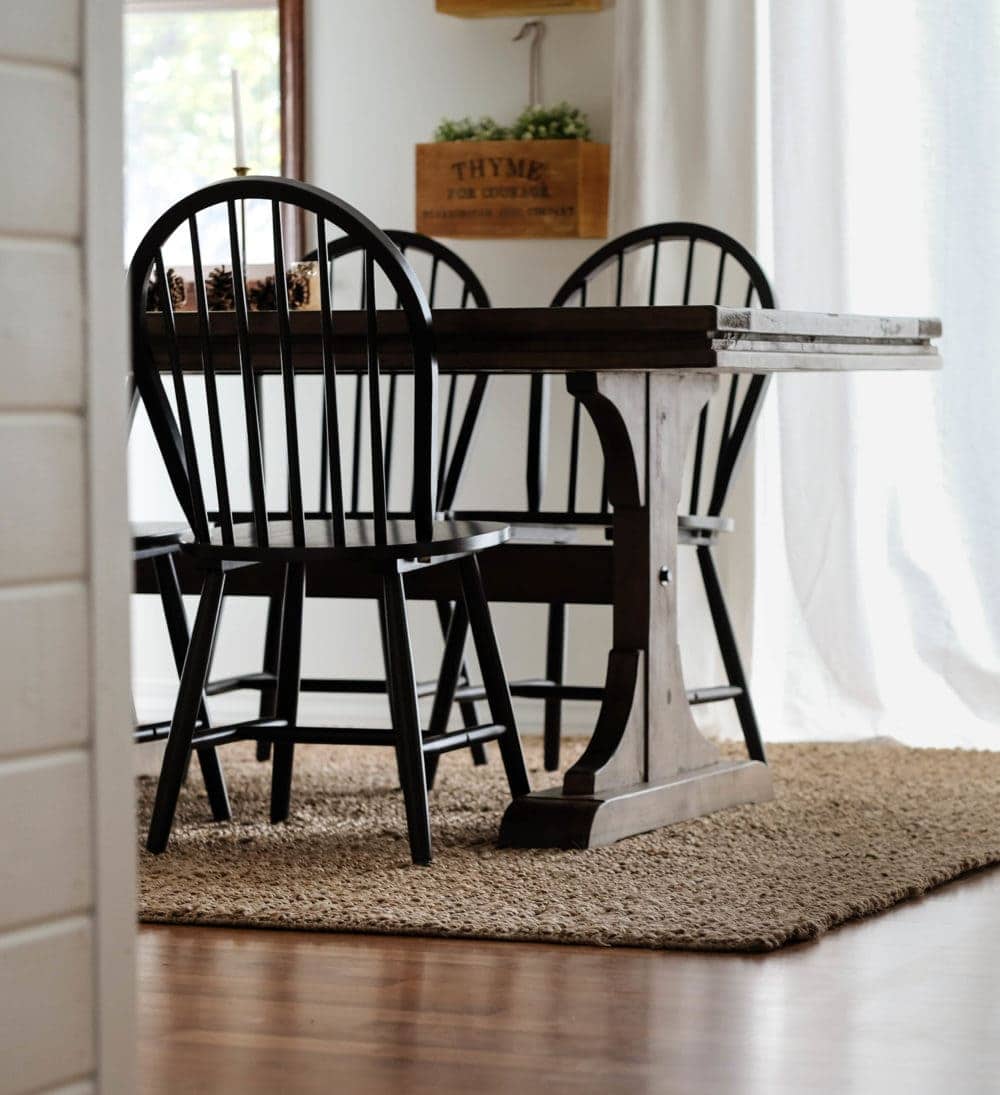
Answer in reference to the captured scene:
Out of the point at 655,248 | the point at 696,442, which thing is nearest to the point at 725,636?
the point at 696,442

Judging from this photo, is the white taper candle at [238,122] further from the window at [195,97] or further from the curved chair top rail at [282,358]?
the window at [195,97]

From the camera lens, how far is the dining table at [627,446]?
94.7 inches

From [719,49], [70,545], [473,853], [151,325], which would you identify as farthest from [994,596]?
[70,545]

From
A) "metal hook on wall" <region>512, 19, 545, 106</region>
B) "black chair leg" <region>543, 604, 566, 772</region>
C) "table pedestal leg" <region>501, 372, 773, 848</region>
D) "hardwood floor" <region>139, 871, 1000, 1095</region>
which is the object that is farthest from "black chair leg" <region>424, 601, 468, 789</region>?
"metal hook on wall" <region>512, 19, 545, 106</region>

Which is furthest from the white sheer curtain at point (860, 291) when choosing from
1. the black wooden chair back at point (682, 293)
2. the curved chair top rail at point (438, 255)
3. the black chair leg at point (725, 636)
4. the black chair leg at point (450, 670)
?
the black chair leg at point (450, 670)

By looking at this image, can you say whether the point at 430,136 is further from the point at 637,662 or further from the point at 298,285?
the point at 637,662

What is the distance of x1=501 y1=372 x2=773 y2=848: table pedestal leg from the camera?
2480 millimetres

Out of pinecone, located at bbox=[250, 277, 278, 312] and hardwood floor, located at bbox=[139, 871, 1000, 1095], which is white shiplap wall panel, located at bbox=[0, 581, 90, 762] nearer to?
hardwood floor, located at bbox=[139, 871, 1000, 1095]

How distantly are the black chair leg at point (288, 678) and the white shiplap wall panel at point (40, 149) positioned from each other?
5.29ft

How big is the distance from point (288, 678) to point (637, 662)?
500 mm

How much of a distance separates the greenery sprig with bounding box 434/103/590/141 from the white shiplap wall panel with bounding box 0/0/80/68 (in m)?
2.77

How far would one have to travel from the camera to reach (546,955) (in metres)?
1.98

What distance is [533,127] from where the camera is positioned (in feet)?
12.6

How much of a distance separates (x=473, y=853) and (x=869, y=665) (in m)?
1.42
